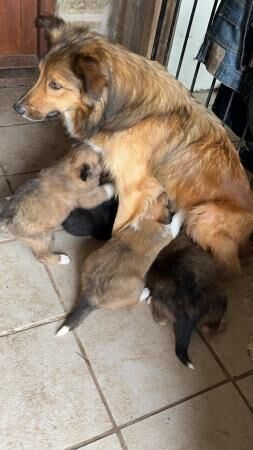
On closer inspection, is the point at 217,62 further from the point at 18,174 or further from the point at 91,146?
the point at 18,174

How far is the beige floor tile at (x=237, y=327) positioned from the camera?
6.39 feet

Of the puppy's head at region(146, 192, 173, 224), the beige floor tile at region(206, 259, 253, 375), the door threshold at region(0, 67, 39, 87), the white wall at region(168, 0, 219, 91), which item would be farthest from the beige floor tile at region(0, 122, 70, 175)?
the beige floor tile at region(206, 259, 253, 375)

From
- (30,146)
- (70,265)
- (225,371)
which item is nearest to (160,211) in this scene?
(70,265)

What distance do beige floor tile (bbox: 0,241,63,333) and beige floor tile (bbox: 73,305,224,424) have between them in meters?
0.20

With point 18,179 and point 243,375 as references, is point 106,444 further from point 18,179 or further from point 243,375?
point 18,179

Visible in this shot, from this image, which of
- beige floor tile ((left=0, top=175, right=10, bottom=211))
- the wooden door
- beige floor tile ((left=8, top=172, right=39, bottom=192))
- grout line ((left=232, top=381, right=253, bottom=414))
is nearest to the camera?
grout line ((left=232, top=381, right=253, bottom=414))

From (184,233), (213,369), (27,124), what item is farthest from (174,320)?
(27,124)

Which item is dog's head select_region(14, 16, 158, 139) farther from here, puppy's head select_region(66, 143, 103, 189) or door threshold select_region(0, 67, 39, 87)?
door threshold select_region(0, 67, 39, 87)

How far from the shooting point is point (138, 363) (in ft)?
6.09

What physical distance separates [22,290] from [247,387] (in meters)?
1.08

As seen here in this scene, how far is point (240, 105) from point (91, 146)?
3.38 feet

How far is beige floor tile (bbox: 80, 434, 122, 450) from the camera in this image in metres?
1.58

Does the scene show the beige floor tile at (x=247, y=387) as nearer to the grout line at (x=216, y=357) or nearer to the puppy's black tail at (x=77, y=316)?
the grout line at (x=216, y=357)

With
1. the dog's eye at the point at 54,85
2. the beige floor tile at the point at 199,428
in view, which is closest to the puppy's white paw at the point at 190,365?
the beige floor tile at the point at 199,428
